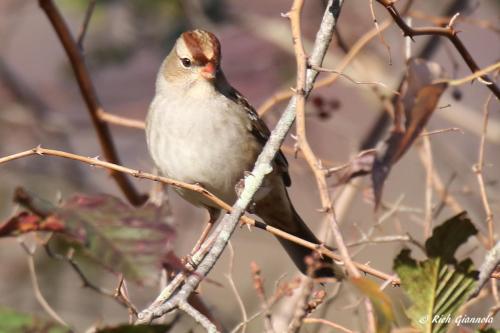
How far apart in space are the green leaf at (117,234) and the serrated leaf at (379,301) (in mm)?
280

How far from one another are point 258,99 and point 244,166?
266cm

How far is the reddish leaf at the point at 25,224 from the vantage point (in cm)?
121

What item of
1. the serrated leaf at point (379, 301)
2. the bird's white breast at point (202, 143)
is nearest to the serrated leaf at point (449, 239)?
the serrated leaf at point (379, 301)

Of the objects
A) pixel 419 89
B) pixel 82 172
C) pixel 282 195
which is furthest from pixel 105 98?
pixel 419 89

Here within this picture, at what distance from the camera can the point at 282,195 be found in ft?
11.8

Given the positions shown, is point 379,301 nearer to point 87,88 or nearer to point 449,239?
point 449,239

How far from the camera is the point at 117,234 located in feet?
3.91

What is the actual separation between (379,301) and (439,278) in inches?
13.7

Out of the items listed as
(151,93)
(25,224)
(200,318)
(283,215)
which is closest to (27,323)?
(25,224)

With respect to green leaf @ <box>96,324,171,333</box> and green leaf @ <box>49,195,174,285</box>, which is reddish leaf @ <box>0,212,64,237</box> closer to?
green leaf @ <box>49,195,174,285</box>

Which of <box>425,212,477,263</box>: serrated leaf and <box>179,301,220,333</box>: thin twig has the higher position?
<box>425,212,477,263</box>: serrated leaf

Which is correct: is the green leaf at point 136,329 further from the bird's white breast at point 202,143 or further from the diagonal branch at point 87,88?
the bird's white breast at point 202,143

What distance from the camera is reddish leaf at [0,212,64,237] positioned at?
1.21 meters

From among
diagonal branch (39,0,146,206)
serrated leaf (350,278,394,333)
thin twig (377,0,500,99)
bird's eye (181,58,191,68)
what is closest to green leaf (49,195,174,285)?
serrated leaf (350,278,394,333)
